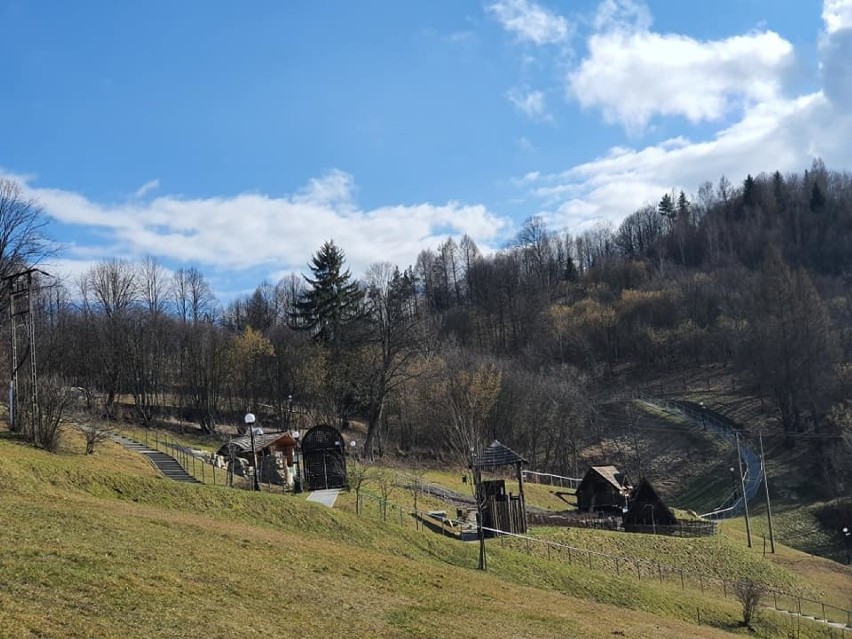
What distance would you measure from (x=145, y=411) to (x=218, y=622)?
49.0 m

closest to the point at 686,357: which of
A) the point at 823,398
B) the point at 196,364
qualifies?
the point at 823,398

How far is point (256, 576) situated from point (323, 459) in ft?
67.6

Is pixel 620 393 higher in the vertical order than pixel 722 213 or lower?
lower

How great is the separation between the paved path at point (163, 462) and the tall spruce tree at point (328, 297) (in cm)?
3069

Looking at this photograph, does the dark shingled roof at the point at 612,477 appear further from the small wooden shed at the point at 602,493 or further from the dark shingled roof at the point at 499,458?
the dark shingled roof at the point at 499,458

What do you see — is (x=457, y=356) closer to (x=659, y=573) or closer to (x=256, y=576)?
(x=659, y=573)

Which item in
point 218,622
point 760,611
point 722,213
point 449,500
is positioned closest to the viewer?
point 218,622

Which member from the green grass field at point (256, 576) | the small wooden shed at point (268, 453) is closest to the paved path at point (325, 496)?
the green grass field at point (256, 576)

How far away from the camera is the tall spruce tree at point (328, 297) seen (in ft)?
230

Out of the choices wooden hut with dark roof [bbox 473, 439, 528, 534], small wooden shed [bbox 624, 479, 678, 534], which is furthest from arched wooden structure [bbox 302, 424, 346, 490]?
small wooden shed [bbox 624, 479, 678, 534]

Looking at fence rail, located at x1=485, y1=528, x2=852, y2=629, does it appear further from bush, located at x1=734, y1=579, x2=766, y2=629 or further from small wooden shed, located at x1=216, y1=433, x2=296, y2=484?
small wooden shed, located at x1=216, y1=433, x2=296, y2=484

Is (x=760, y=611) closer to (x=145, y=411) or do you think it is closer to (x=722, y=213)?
(x=145, y=411)

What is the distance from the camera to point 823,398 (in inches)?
2466

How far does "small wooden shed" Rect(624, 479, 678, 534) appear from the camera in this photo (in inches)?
1546
